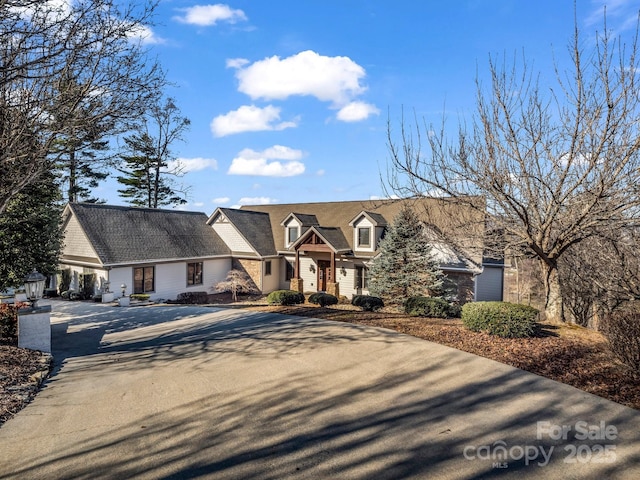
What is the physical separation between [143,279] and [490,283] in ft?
69.0

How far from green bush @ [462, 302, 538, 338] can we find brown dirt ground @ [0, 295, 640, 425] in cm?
22

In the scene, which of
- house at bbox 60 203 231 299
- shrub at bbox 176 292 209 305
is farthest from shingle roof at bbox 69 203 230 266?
shrub at bbox 176 292 209 305

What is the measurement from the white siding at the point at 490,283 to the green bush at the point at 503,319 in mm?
14020

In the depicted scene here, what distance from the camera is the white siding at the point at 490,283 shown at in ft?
73.8

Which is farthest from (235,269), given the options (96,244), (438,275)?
(438,275)

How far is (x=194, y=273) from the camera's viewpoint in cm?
2427

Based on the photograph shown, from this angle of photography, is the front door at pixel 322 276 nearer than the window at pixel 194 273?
No

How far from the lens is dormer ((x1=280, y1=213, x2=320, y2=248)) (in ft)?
82.7

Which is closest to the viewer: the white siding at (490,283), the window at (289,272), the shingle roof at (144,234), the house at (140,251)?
the house at (140,251)

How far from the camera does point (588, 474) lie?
4.11m

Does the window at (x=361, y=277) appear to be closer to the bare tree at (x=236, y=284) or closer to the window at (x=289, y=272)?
the window at (x=289, y=272)

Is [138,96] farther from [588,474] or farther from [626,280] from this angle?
[626,280]

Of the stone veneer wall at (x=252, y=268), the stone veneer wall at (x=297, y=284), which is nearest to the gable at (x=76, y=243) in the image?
the stone veneer wall at (x=252, y=268)

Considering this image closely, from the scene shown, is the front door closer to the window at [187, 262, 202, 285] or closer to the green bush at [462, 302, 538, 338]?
the window at [187, 262, 202, 285]
